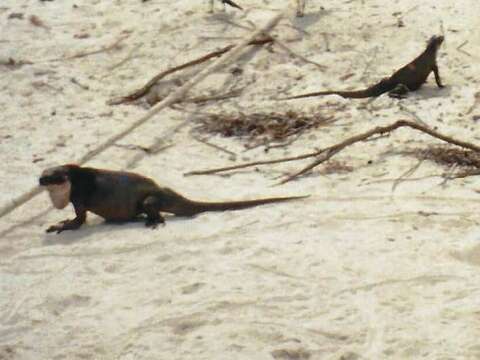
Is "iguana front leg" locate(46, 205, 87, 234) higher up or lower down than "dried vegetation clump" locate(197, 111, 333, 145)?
lower down

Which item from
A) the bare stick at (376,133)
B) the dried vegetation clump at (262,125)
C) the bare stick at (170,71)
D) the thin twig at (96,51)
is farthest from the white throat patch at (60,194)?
the thin twig at (96,51)

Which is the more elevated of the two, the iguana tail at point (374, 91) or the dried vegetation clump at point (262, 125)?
the iguana tail at point (374, 91)

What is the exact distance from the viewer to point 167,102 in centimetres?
810

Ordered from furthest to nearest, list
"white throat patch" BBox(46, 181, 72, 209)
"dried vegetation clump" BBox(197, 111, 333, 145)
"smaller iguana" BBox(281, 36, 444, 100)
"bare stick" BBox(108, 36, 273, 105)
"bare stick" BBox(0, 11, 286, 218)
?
"bare stick" BBox(108, 36, 273, 105), "smaller iguana" BBox(281, 36, 444, 100), "dried vegetation clump" BBox(197, 111, 333, 145), "bare stick" BBox(0, 11, 286, 218), "white throat patch" BBox(46, 181, 72, 209)

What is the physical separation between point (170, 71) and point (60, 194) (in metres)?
2.70

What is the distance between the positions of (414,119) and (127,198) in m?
2.37

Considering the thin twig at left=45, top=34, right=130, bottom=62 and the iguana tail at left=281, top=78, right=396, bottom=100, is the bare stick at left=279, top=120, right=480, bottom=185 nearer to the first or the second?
the iguana tail at left=281, top=78, right=396, bottom=100

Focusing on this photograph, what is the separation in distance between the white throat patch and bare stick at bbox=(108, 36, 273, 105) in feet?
7.39

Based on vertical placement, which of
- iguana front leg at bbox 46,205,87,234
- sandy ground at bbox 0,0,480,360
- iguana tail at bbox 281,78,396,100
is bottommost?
iguana front leg at bbox 46,205,87,234

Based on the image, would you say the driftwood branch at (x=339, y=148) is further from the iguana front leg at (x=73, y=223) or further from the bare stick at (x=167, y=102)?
the iguana front leg at (x=73, y=223)

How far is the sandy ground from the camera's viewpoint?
5070 millimetres

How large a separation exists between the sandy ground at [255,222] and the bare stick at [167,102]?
12cm

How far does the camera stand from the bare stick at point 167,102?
6.65 m

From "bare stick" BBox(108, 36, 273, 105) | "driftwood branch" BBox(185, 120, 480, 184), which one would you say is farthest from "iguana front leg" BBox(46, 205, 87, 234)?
"bare stick" BBox(108, 36, 273, 105)
